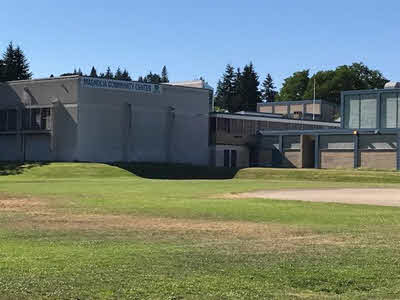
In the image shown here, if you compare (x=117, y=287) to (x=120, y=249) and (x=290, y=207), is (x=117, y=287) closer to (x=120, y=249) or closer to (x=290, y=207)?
(x=120, y=249)

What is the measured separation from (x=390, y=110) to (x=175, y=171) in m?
25.5

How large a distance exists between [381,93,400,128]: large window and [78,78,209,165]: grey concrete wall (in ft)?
74.8

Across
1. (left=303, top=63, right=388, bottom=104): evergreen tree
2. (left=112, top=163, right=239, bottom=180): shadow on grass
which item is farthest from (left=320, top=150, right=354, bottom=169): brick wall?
(left=303, top=63, right=388, bottom=104): evergreen tree

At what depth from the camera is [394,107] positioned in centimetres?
8119

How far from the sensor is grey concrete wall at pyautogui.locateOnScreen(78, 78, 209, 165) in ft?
268

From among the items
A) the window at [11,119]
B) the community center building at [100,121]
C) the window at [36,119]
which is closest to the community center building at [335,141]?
the community center building at [100,121]

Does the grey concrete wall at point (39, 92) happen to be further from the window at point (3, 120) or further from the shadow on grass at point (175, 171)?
the shadow on grass at point (175, 171)

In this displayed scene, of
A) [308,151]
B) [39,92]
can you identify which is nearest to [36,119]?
[39,92]

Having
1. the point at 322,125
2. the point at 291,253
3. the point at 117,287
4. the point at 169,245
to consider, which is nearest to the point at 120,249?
the point at 169,245

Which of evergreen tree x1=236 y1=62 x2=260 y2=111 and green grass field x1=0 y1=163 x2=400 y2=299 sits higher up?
evergreen tree x1=236 y1=62 x2=260 y2=111

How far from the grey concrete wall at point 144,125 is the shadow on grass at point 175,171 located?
6.50m

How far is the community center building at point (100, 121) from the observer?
267 feet

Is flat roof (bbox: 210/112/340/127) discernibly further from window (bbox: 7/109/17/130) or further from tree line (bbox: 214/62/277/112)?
tree line (bbox: 214/62/277/112)

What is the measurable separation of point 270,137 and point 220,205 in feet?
211
